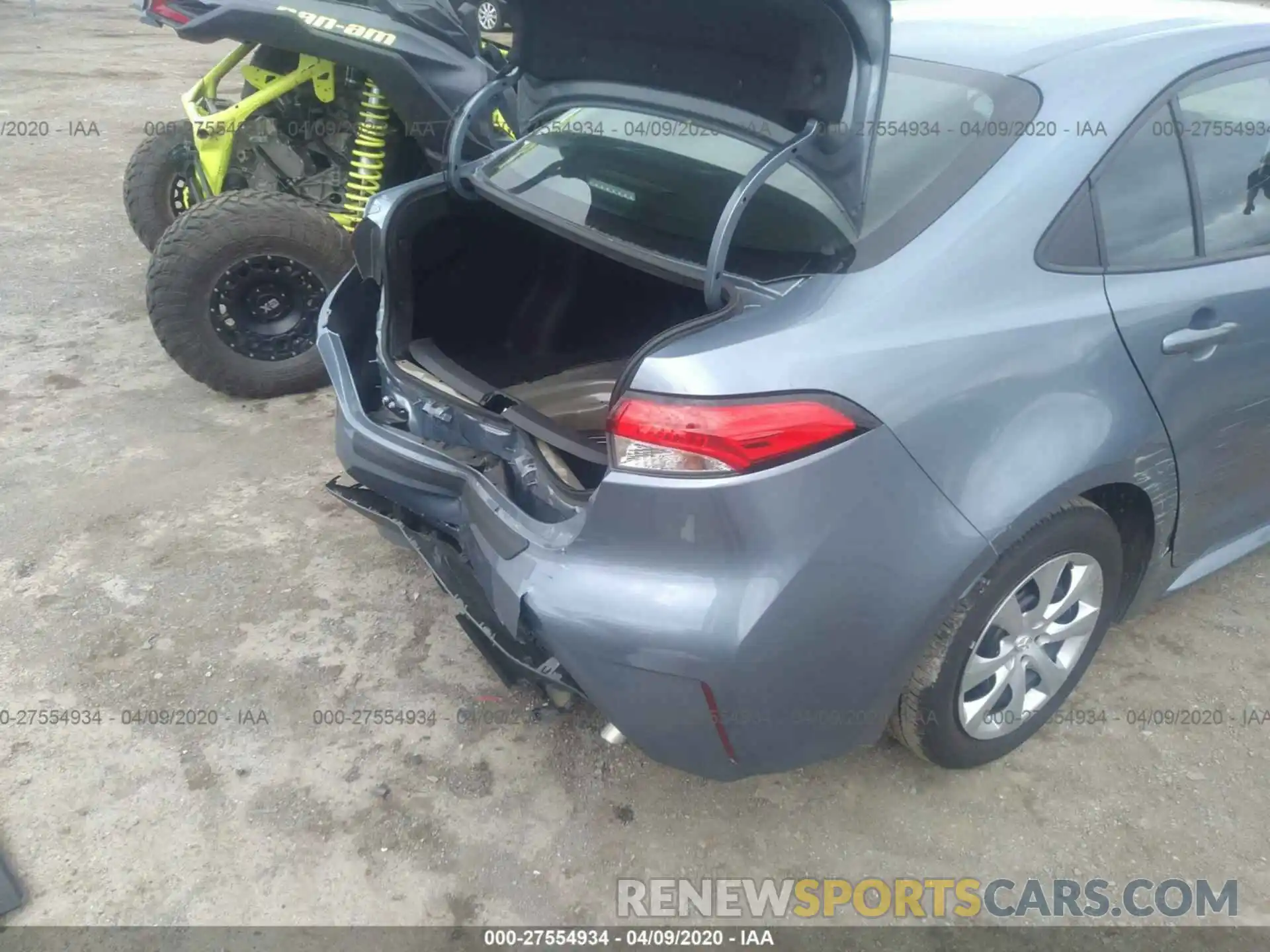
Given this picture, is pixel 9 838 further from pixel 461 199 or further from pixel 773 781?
pixel 461 199

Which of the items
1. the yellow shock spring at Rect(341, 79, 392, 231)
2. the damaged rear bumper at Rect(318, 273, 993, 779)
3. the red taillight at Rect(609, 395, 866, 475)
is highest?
the red taillight at Rect(609, 395, 866, 475)

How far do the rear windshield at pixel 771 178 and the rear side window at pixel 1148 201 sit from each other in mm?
254

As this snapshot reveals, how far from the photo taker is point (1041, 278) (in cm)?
195

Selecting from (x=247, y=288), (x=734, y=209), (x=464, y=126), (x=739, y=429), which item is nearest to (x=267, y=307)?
(x=247, y=288)

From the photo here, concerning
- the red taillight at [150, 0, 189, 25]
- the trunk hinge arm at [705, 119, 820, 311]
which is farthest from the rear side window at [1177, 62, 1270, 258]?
the red taillight at [150, 0, 189, 25]

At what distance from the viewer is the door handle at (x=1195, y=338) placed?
2.12 metres

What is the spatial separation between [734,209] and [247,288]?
9.22 feet

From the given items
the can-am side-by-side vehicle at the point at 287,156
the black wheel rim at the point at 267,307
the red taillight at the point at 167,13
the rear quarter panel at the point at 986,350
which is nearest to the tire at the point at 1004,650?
the rear quarter panel at the point at 986,350

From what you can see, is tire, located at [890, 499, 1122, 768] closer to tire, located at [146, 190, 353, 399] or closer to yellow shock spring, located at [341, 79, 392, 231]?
tire, located at [146, 190, 353, 399]

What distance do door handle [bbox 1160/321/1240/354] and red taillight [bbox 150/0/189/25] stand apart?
13.0 feet

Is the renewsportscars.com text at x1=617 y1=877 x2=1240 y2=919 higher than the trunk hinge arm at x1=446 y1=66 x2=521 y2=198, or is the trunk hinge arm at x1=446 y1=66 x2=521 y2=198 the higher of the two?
the trunk hinge arm at x1=446 y1=66 x2=521 y2=198

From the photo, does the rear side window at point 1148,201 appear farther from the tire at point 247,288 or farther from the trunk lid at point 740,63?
the tire at point 247,288

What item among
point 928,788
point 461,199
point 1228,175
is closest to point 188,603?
point 461,199

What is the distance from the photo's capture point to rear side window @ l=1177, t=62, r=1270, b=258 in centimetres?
223
